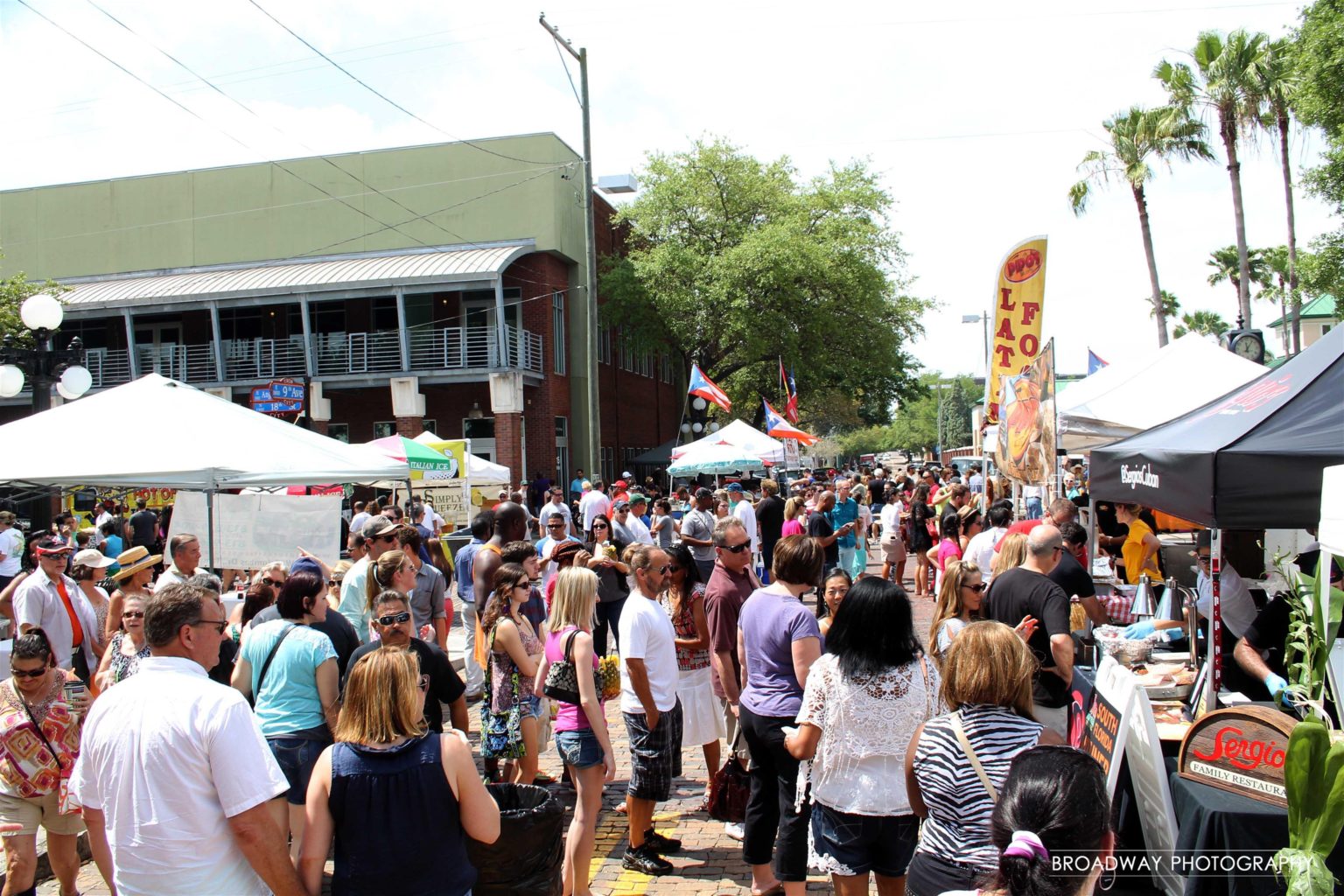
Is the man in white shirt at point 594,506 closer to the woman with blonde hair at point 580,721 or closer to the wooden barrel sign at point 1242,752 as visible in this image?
the woman with blonde hair at point 580,721

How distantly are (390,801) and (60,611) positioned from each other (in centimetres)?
484

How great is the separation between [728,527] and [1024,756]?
3888 millimetres

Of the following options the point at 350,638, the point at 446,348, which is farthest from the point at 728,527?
the point at 446,348

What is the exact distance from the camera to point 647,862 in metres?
5.27

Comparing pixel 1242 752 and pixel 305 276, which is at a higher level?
pixel 305 276

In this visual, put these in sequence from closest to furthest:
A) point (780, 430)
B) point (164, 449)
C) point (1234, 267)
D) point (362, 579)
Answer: point (362, 579) → point (164, 449) → point (780, 430) → point (1234, 267)

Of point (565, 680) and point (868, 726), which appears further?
Result: point (565, 680)

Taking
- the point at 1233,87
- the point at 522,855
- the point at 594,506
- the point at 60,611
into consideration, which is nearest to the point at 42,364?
the point at 60,611

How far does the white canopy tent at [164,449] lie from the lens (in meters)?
6.96

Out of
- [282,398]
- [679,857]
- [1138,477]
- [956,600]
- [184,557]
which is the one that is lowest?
[679,857]

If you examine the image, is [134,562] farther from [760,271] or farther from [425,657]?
[760,271]

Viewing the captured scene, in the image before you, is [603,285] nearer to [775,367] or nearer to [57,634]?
[775,367]

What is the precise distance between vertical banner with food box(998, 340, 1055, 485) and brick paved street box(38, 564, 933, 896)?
3.73 m

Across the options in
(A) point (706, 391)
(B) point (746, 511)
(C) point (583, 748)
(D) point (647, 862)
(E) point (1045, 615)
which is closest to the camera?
(C) point (583, 748)
